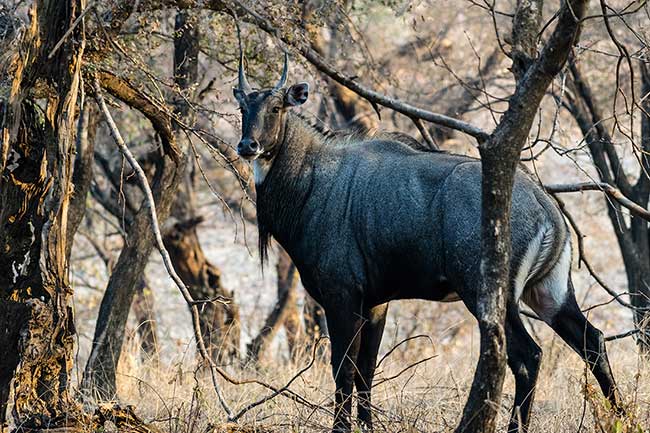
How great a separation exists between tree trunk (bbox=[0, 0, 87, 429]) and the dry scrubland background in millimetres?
642

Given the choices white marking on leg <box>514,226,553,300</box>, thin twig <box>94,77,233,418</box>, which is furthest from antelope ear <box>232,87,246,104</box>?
white marking on leg <box>514,226,553,300</box>

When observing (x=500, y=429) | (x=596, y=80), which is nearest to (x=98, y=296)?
(x=596, y=80)

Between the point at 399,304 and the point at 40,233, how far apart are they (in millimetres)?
10752

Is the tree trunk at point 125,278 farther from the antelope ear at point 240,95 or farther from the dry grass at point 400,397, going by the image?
the antelope ear at point 240,95

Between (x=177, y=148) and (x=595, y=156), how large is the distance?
4.78 meters

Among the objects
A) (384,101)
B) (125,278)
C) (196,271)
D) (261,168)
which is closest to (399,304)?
(196,271)

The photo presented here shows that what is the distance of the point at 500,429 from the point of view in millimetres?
5945

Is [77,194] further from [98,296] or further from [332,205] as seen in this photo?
[98,296]

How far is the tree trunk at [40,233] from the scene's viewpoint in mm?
5309

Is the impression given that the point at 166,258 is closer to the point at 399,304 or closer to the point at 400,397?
the point at 400,397

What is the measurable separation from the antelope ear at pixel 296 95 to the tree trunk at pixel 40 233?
1983mm

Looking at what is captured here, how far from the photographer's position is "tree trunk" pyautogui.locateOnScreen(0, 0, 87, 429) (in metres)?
5.31

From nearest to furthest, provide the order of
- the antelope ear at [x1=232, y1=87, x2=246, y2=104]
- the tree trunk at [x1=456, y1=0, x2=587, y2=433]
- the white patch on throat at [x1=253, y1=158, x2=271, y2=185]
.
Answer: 1. the tree trunk at [x1=456, y1=0, x2=587, y2=433]
2. the antelope ear at [x1=232, y1=87, x2=246, y2=104]
3. the white patch on throat at [x1=253, y1=158, x2=271, y2=185]

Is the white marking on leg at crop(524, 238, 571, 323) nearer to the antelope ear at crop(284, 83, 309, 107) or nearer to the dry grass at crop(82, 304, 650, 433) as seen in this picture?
the dry grass at crop(82, 304, 650, 433)
